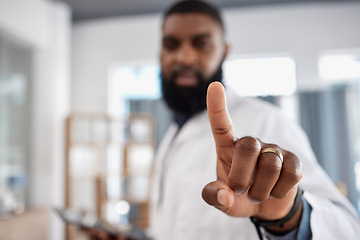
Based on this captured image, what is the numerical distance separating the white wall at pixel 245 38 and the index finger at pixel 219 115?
244 centimetres

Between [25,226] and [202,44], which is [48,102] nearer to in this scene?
[25,226]

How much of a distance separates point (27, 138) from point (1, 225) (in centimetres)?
93

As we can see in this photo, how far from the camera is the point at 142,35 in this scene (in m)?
2.88

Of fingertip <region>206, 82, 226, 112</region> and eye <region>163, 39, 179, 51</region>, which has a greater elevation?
eye <region>163, 39, 179, 51</region>

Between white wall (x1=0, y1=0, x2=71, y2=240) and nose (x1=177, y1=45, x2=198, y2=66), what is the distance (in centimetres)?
224

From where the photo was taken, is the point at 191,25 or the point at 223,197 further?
the point at 191,25

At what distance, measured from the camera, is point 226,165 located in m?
0.27

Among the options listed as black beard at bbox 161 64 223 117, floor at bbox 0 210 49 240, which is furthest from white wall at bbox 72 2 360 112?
black beard at bbox 161 64 223 117

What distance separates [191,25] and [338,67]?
8.68 feet

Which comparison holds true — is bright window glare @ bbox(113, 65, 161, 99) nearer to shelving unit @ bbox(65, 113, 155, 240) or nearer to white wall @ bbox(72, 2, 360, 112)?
white wall @ bbox(72, 2, 360, 112)

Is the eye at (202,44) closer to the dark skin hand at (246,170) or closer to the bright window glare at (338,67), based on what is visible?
the dark skin hand at (246,170)

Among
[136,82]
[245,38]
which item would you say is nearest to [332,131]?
[245,38]

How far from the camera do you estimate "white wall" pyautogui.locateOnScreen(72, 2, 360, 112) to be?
255 cm

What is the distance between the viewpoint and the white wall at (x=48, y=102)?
2.42 m
